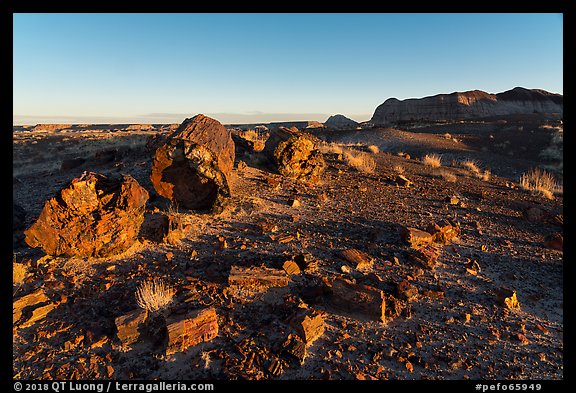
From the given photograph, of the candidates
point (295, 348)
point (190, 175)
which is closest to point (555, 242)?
point (295, 348)

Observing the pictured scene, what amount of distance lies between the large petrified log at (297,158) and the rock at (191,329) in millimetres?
6576

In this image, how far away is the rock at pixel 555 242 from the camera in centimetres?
604

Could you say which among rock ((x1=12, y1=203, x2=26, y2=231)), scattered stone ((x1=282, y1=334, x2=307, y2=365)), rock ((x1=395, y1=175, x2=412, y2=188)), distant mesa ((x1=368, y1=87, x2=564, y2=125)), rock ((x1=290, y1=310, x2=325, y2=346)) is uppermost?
distant mesa ((x1=368, y1=87, x2=564, y2=125))

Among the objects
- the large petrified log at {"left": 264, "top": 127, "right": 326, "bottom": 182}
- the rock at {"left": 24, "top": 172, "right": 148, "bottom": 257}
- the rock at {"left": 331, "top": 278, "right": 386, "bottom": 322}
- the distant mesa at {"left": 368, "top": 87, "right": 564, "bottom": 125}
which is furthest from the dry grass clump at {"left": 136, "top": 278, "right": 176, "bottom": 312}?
the distant mesa at {"left": 368, "top": 87, "right": 564, "bottom": 125}

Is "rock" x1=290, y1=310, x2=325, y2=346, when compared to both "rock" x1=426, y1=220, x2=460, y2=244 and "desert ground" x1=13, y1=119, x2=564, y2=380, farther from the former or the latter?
"rock" x1=426, y1=220, x2=460, y2=244

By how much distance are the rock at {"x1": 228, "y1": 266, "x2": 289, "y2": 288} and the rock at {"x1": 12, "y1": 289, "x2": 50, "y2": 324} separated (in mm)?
2676

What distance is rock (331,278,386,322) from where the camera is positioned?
4.08 metres

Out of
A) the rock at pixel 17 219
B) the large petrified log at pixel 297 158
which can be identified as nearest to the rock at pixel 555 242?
the large petrified log at pixel 297 158

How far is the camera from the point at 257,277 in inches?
183

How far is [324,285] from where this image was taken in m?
4.54

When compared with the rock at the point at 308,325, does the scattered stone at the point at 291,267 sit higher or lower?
higher

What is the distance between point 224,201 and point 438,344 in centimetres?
506

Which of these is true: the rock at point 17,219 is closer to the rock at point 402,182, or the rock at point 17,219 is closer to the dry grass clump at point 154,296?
the dry grass clump at point 154,296
